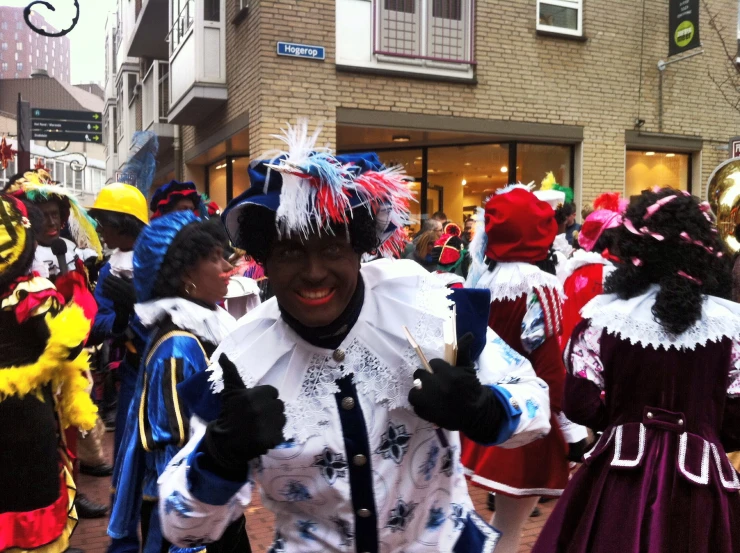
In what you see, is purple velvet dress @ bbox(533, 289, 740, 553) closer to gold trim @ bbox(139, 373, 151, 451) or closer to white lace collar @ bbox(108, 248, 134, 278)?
gold trim @ bbox(139, 373, 151, 451)

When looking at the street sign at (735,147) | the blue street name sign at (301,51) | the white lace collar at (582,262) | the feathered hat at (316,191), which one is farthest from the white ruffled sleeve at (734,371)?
the blue street name sign at (301,51)

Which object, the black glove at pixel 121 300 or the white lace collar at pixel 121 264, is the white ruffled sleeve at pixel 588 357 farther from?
the white lace collar at pixel 121 264

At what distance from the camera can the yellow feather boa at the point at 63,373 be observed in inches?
128

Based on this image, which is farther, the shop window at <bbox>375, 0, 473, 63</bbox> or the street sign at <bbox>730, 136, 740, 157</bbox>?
the shop window at <bbox>375, 0, 473, 63</bbox>

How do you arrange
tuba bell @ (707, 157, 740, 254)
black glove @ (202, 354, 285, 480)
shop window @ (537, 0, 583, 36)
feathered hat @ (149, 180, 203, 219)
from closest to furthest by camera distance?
black glove @ (202, 354, 285, 480)
tuba bell @ (707, 157, 740, 254)
feathered hat @ (149, 180, 203, 219)
shop window @ (537, 0, 583, 36)

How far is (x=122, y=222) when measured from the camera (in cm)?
516

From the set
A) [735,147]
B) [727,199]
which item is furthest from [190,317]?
[735,147]

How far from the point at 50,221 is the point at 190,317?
339cm

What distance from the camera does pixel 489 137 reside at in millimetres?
12734

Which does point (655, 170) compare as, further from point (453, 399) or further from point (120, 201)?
point (453, 399)

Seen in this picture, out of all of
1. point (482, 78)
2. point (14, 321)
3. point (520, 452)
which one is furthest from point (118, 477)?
point (482, 78)

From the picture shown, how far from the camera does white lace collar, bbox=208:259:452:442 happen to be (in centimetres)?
185

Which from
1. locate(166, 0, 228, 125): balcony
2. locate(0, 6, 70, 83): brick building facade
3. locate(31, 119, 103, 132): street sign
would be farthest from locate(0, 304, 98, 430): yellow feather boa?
locate(0, 6, 70, 83): brick building facade

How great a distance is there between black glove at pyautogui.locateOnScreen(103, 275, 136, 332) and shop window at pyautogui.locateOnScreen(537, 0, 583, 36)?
33.7 feet
